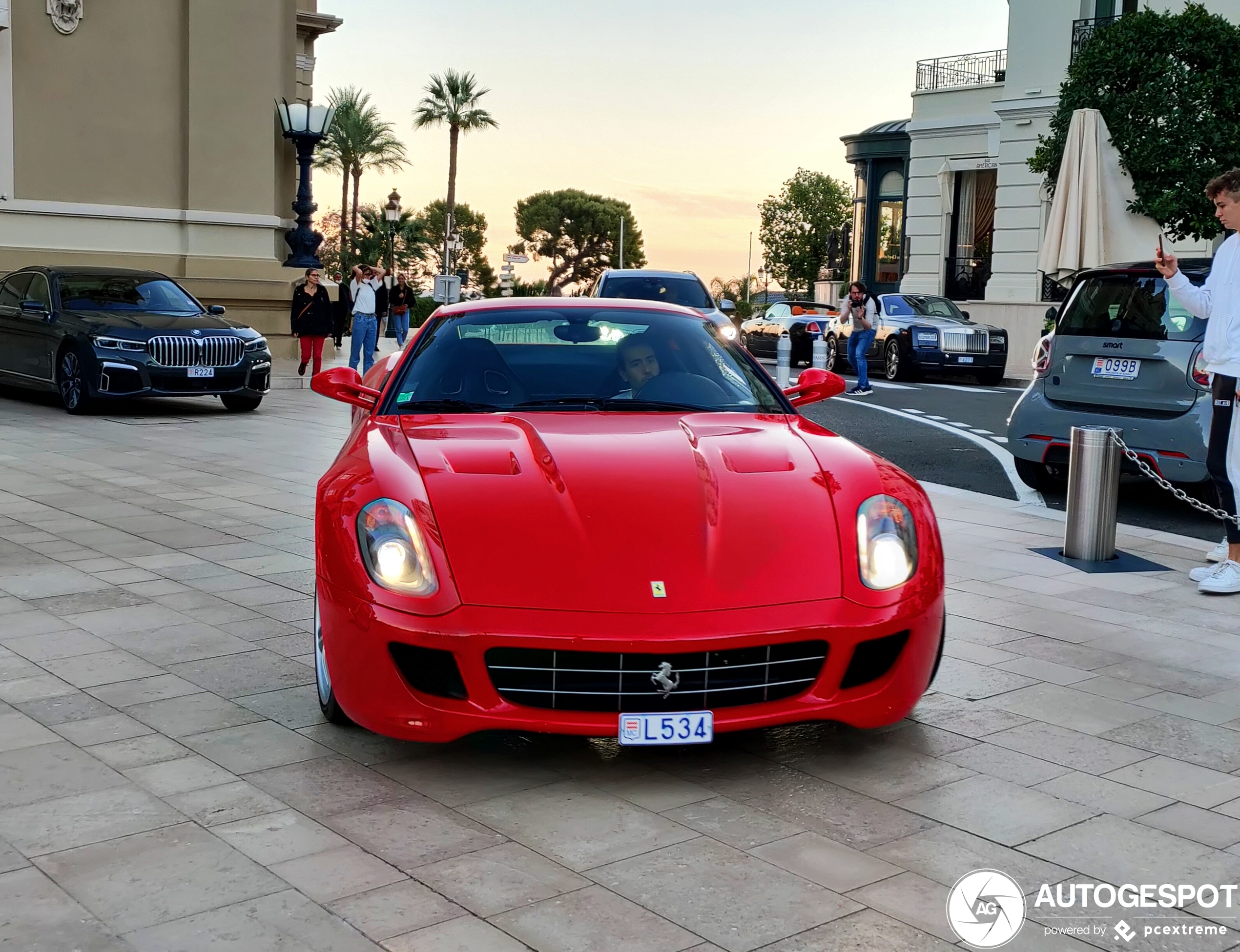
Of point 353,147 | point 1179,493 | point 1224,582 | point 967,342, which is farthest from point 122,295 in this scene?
point 353,147

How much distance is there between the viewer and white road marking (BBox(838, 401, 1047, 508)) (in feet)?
32.6

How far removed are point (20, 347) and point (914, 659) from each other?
1352 centimetres

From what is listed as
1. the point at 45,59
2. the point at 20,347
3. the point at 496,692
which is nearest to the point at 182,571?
the point at 496,692

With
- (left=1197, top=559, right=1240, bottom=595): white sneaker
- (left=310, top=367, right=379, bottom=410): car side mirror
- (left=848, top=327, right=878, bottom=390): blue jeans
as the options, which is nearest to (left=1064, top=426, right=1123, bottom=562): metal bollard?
(left=1197, top=559, right=1240, bottom=595): white sneaker

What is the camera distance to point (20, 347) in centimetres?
1531

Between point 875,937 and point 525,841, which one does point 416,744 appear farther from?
point 875,937

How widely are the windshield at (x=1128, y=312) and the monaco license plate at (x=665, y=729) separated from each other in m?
6.13

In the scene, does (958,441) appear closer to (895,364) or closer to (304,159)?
(895,364)

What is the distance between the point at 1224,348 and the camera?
6582 millimetres

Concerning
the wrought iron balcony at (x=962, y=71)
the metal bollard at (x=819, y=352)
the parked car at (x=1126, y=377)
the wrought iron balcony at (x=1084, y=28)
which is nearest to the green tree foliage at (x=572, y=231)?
the wrought iron balcony at (x=962, y=71)

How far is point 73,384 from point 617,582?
11.9 metres

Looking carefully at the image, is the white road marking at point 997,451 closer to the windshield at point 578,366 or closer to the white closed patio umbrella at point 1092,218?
the white closed patio umbrella at point 1092,218

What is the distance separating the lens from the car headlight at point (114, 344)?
14.1 m

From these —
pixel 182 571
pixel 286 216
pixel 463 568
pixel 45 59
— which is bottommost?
pixel 182 571
